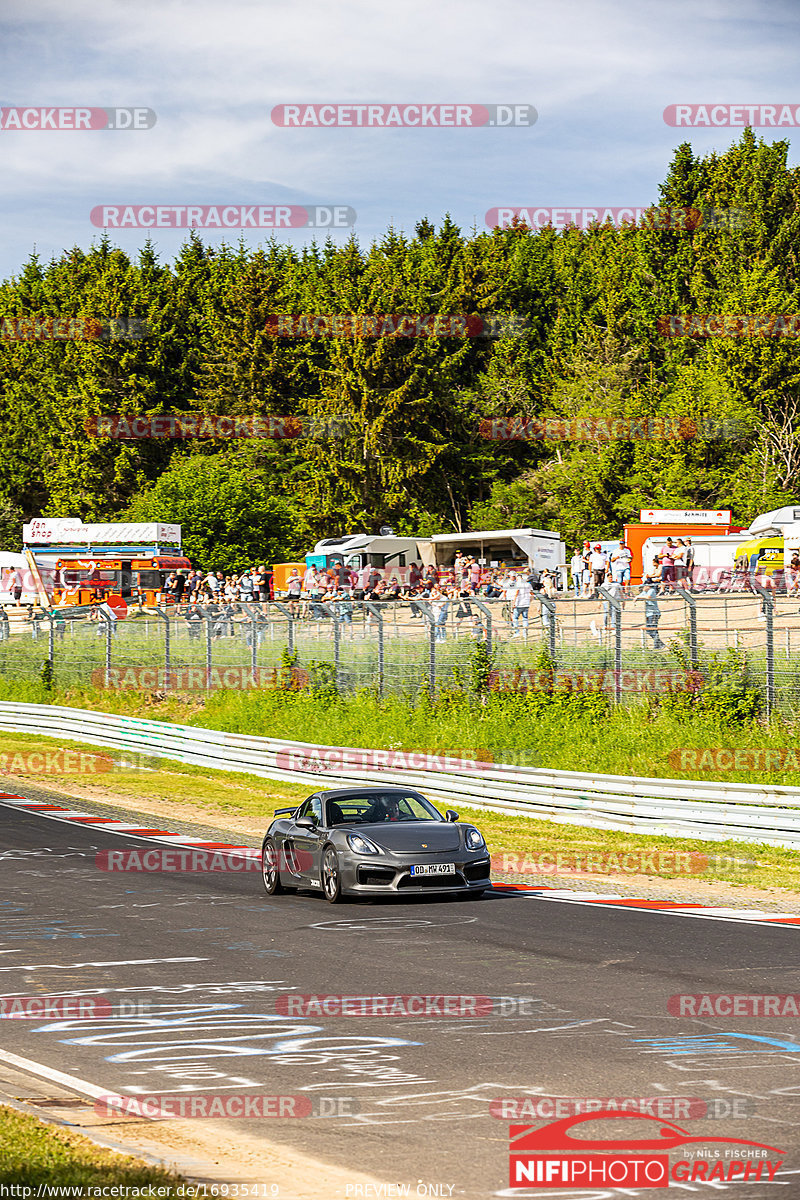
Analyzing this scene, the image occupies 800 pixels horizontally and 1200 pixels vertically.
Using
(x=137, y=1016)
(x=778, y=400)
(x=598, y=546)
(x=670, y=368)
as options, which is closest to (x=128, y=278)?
(x=670, y=368)

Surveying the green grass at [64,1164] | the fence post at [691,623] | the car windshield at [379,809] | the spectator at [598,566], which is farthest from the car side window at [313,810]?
the spectator at [598,566]

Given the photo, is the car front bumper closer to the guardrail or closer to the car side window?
the car side window

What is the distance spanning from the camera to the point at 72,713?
35.4 metres

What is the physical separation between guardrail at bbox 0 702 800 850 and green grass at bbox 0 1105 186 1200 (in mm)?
13614

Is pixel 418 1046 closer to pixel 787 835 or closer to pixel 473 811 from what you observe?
pixel 787 835

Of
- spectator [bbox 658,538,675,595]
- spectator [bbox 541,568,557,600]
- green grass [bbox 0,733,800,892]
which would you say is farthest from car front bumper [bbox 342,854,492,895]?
spectator [bbox 658,538,675,595]

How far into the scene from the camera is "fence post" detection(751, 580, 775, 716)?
20.5 metres

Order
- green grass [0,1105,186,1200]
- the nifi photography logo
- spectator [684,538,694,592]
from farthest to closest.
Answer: spectator [684,538,694,592] < the nifi photography logo < green grass [0,1105,186,1200]

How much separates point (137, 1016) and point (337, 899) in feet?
18.2

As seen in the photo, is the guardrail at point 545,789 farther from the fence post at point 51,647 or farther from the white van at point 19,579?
the white van at point 19,579

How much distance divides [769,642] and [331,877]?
916cm

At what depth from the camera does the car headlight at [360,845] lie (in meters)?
14.4

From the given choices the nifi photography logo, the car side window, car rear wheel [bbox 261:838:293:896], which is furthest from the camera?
car rear wheel [bbox 261:838:293:896]

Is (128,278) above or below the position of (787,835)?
above
